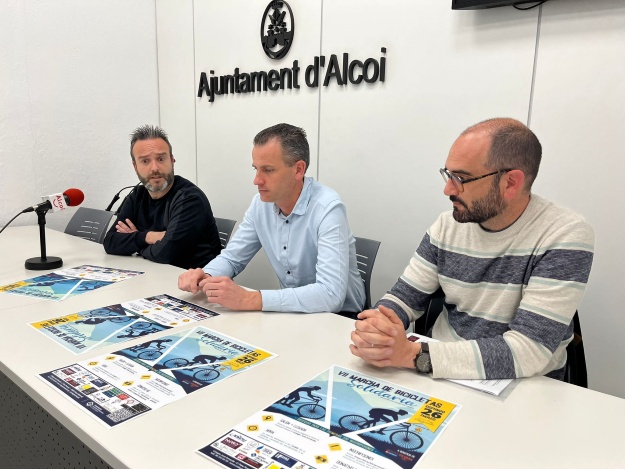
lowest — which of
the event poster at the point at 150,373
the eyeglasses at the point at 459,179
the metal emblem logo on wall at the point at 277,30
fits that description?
the event poster at the point at 150,373

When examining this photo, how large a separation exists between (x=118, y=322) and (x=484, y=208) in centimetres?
122

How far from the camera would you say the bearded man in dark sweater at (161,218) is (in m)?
2.45

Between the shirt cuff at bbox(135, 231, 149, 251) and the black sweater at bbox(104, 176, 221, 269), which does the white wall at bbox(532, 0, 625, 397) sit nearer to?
the black sweater at bbox(104, 176, 221, 269)

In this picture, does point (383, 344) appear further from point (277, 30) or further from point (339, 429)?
point (277, 30)

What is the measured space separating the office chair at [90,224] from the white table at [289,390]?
170 cm

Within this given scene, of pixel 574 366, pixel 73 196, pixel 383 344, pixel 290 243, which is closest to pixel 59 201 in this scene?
pixel 73 196

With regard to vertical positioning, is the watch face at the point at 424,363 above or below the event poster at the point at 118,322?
above

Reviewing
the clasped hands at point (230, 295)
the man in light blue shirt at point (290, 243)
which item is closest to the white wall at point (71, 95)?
the man in light blue shirt at point (290, 243)

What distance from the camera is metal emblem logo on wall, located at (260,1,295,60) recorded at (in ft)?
10.6

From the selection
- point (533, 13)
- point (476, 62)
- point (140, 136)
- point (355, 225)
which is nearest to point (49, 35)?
point (140, 136)

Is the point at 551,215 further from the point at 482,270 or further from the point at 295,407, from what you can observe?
the point at 295,407

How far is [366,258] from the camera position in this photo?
225 cm

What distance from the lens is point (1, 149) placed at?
3426mm

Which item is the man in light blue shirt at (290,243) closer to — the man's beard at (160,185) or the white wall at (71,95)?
the man's beard at (160,185)
